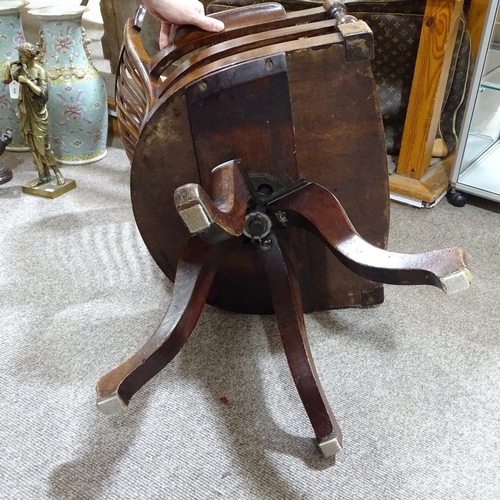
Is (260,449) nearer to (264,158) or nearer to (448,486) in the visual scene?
(448,486)

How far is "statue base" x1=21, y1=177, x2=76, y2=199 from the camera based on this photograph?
1.59 m

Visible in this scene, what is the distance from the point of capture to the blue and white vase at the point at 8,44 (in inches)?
66.8

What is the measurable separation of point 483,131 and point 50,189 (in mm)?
1319

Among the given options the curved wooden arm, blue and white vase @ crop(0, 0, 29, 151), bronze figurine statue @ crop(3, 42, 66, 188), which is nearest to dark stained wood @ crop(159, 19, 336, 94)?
the curved wooden arm

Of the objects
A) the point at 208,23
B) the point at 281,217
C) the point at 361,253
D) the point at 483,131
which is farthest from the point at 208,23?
the point at 483,131

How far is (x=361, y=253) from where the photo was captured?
0.82 metres

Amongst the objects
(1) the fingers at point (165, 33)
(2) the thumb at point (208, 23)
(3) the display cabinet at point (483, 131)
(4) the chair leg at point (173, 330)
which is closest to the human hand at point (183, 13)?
(2) the thumb at point (208, 23)

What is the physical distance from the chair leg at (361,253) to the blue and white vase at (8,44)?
48.5 inches

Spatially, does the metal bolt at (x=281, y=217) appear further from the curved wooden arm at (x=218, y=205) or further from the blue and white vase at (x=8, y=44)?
the blue and white vase at (x=8, y=44)

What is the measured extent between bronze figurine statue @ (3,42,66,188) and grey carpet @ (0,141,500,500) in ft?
1.16

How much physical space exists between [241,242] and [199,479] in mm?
389

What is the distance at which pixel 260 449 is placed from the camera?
2.80ft

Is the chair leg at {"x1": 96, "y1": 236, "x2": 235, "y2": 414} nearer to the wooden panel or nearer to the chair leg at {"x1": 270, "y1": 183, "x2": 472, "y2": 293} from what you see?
the chair leg at {"x1": 270, "y1": 183, "x2": 472, "y2": 293}

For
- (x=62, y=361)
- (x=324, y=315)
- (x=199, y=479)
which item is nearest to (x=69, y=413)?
(x=62, y=361)
